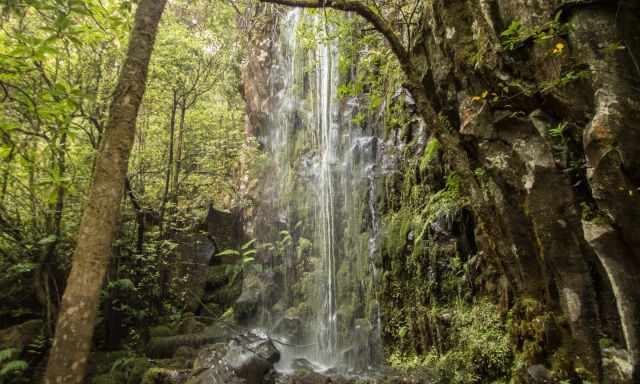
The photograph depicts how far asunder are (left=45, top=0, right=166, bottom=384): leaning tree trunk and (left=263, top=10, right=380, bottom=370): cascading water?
456 cm

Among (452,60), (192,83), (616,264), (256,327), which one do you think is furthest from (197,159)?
(616,264)

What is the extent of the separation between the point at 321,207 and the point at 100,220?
9.36 metres

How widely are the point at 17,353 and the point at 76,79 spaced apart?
5.87 m

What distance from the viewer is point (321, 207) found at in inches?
463

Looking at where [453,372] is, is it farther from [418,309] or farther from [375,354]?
[375,354]

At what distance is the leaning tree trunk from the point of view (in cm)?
229

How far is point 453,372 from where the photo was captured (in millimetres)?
5402

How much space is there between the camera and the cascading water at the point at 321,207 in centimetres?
916

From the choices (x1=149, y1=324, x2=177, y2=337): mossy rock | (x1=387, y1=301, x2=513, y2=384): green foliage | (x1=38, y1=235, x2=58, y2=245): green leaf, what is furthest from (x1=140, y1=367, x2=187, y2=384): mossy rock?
(x1=387, y1=301, x2=513, y2=384): green foliage

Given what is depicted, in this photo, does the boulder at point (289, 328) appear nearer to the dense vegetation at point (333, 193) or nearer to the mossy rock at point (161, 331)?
the dense vegetation at point (333, 193)

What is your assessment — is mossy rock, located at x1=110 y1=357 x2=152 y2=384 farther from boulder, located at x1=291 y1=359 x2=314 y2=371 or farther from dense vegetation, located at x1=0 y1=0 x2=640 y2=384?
boulder, located at x1=291 y1=359 x2=314 y2=371

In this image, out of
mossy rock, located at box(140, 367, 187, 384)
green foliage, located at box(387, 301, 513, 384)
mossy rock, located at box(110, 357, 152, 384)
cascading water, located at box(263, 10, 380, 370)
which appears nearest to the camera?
green foliage, located at box(387, 301, 513, 384)

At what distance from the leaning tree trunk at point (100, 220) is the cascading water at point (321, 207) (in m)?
4.56

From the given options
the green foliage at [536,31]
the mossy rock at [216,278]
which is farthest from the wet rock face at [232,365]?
the mossy rock at [216,278]
